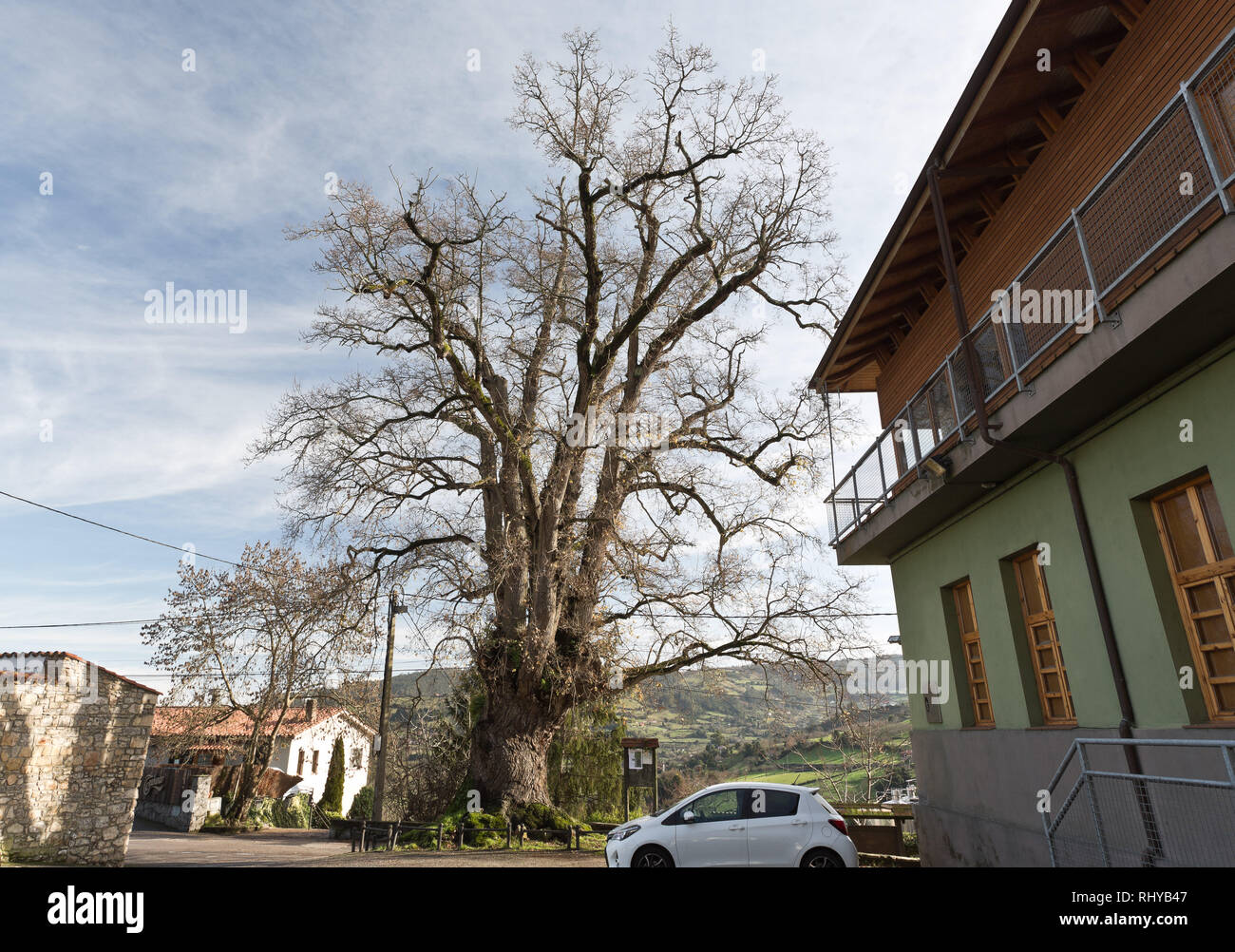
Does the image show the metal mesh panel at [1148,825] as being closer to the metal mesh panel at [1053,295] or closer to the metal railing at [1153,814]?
the metal railing at [1153,814]

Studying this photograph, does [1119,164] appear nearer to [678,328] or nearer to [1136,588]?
[1136,588]

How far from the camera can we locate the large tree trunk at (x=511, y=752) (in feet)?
56.2

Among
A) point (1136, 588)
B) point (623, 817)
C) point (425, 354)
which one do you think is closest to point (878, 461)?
point (1136, 588)

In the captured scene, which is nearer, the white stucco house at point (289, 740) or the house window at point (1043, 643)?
the house window at point (1043, 643)

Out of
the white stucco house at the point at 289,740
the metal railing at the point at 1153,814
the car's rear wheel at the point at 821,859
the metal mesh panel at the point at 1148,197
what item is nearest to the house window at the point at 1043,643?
the metal railing at the point at 1153,814

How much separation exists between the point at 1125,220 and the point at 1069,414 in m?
2.01

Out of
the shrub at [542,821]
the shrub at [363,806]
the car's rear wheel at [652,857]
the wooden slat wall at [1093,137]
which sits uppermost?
the wooden slat wall at [1093,137]

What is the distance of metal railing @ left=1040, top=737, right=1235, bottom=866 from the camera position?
5844 millimetres

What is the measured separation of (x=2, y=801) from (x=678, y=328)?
19672 millimetres

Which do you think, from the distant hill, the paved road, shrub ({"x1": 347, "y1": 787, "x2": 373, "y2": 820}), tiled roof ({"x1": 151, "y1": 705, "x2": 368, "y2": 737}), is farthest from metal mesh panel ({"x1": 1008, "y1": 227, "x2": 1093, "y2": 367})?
shrub ({"x1": 347, "y1": 787, "x2": 373, "y2": 820})

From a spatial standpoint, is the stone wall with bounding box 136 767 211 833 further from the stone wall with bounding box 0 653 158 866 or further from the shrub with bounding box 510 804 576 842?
the shrub with bounding box 510 804 576 842

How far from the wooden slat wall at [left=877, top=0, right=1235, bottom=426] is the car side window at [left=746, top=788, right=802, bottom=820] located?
7.96 m

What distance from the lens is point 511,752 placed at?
17.5m

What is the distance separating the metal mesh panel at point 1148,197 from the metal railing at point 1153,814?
437cm
